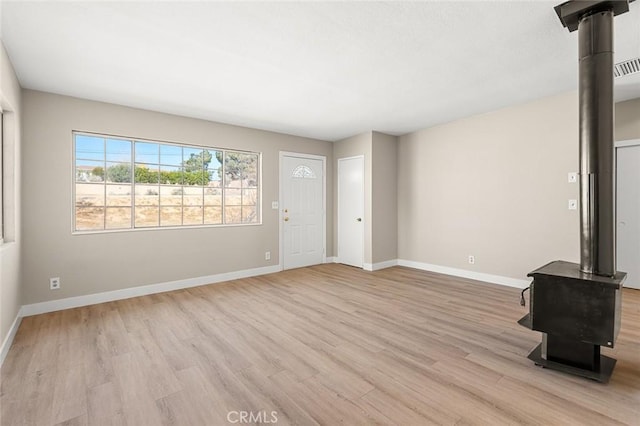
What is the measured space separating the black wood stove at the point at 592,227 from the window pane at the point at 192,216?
429 cm

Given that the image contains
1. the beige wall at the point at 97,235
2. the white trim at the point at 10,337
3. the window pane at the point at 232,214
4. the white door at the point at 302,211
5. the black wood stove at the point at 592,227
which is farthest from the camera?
the white door at the point at 302,211

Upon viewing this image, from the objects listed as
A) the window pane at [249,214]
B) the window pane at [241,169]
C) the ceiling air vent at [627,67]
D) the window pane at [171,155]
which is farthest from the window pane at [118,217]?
the ceiling air vent at [627,67]

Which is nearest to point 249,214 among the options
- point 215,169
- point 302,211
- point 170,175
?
point 215,169

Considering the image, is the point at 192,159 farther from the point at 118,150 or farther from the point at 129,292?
the point at 129,292

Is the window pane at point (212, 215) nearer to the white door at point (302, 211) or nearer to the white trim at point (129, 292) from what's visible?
the white trim at point (129, 292)

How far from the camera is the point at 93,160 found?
3812 mm

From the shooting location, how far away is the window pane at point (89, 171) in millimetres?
Answer: 3725

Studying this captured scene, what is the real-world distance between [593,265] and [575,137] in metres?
2.51

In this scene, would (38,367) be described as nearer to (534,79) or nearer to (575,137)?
(534,79)

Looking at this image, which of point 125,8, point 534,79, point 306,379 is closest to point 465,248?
point 534,79

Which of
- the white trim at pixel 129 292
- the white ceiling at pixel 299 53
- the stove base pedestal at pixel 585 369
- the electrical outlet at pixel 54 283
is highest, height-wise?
the white ceiling at pixel 299 53

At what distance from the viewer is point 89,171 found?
379cm

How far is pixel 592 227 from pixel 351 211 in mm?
4057

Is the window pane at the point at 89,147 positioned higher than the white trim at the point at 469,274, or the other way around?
the window pane at the point at 89,147
